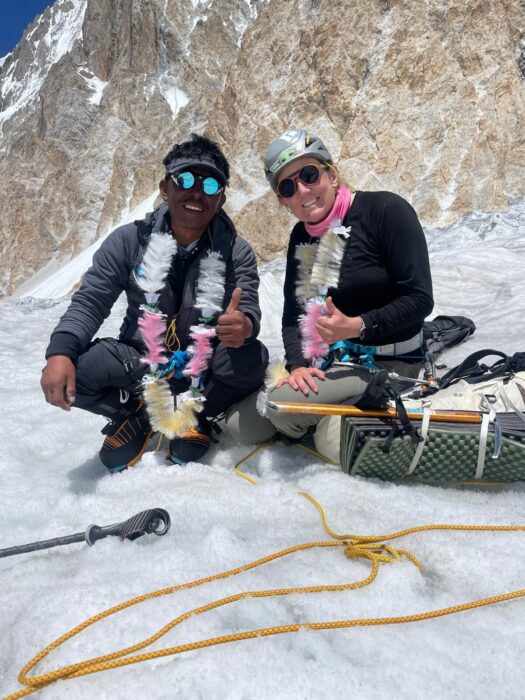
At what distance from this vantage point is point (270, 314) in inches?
236

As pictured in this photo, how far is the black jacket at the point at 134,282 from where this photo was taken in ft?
8.36

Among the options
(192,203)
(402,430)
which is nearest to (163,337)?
(192,203)

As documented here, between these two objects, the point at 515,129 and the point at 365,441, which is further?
the point at 515,129

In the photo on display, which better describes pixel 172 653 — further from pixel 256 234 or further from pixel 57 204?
pixel 57 204

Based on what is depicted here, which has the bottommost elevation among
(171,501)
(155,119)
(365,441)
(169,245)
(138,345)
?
(171,501)

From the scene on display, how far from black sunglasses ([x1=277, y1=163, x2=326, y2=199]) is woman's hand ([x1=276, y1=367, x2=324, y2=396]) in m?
0.85

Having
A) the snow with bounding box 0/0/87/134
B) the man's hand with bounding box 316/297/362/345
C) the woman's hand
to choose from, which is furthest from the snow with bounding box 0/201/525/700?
the snow with bounding box 0/0/87/134

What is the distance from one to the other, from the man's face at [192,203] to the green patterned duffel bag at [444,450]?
1.24 m

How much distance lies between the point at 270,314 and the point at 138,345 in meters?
3.37

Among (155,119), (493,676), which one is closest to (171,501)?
(493,676)

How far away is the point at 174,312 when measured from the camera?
271 centimetres

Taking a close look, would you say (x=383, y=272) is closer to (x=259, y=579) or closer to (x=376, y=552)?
(x=376, y=552)

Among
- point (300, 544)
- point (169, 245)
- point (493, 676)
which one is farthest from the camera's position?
point (169, 245)

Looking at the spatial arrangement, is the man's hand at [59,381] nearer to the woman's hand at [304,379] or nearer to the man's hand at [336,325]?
the woman's hand at [304,379]
